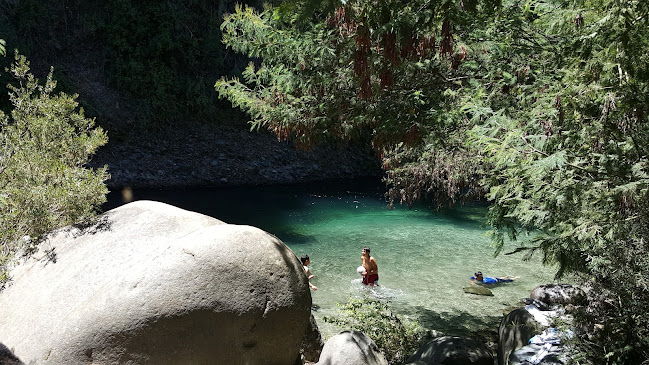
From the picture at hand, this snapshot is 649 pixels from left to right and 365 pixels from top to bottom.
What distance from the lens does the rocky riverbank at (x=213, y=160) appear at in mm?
23375

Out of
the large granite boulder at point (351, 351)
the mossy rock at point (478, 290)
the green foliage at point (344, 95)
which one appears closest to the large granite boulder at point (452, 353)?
the large granite boulder at point (351, 351)

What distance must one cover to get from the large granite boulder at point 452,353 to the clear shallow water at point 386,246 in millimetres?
2259

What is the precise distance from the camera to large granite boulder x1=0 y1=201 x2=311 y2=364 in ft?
16.2

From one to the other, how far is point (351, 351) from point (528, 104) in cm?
383

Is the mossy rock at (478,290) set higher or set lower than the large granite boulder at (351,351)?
lower

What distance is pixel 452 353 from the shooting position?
6.40 meters

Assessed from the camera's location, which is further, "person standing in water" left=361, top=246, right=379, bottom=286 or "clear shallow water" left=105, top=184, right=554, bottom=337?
"person standing in water" left=361, top=246, right=379, bottom=286

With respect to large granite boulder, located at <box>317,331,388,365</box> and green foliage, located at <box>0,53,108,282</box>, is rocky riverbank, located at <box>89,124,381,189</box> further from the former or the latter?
large granite boulder, located at <box>317,331,388,365</box>

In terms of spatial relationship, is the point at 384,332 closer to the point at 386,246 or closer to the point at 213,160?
the point at 386,246

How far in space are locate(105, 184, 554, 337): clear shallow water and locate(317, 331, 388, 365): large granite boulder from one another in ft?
8.66

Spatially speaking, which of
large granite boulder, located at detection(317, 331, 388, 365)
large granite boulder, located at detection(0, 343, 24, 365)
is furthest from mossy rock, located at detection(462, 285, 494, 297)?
large granite boulder, located at detection(0, 343, 24, 365)

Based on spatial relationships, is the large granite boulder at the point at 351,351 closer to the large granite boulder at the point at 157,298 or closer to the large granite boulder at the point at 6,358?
the large granite boulder at the point at 157,298

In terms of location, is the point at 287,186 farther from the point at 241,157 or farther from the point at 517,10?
the point at 517,10

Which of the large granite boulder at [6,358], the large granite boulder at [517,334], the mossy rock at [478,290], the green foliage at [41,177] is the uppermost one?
the green foliage at [41,177]
